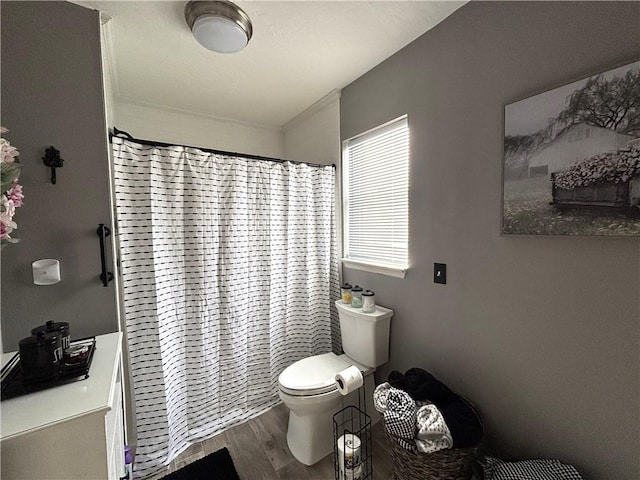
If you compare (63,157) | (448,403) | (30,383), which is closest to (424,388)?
(448,403)

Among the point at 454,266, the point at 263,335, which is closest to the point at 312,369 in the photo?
the point at 263,335

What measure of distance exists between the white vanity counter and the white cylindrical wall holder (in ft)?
1.55

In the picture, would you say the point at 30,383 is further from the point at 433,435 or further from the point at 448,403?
the point at 448,403

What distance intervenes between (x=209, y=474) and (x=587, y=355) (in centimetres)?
192

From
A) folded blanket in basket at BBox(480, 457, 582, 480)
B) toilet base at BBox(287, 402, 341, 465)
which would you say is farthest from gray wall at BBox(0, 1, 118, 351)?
folded blanket in basket at BBox(480, 457, 582, 480)

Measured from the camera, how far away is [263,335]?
2.00 meters

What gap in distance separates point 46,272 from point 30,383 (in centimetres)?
46

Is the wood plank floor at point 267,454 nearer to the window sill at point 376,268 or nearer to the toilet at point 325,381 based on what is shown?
the toilet at point 325,381

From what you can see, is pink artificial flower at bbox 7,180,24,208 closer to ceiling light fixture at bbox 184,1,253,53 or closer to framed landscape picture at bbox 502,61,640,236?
ceiling light fixture at bbox 184,1,253,53

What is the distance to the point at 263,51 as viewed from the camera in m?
1.63

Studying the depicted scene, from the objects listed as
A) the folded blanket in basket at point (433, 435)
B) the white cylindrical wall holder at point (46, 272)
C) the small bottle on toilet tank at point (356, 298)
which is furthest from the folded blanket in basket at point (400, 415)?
the white cylindrical wall holder at point (46, 272)

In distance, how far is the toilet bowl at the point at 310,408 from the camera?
4.88 ft

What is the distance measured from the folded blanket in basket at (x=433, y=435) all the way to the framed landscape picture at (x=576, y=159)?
0.91 m

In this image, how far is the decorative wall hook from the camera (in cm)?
113
